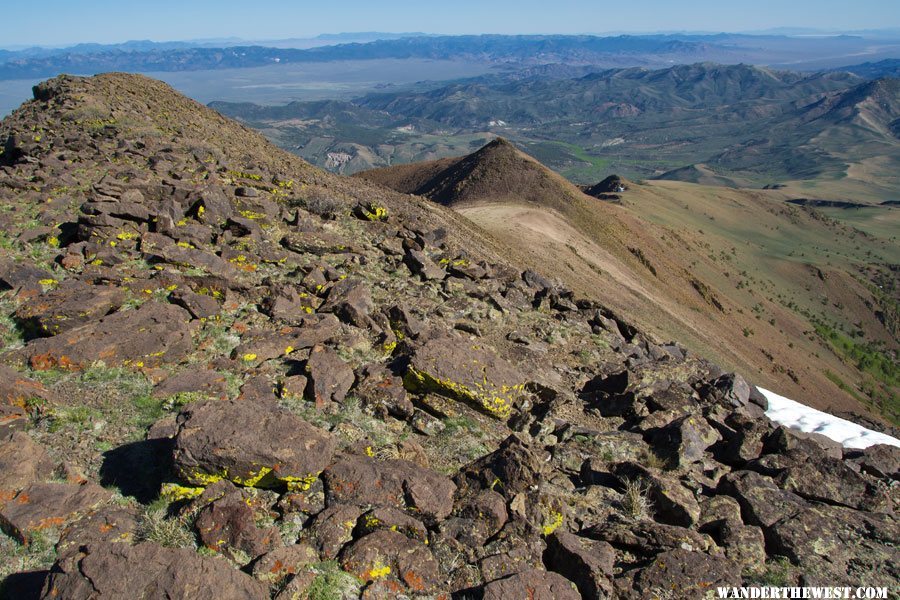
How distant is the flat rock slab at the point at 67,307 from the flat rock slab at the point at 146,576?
559 cm

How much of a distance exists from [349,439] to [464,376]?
7.75 feet

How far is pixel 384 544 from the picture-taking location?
577cm

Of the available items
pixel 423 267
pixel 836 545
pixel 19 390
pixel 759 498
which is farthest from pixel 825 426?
pixel 19 390

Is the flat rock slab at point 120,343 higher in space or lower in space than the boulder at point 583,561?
higher

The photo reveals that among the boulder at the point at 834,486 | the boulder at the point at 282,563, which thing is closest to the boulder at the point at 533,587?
the boulder at the point at 282,563

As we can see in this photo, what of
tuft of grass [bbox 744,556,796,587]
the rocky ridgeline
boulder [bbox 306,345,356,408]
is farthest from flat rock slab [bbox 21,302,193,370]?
tuft of grass [bbox 744,556,796,587]

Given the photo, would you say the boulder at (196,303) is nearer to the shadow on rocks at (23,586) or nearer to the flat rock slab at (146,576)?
the shadow on rocks at (23,586)

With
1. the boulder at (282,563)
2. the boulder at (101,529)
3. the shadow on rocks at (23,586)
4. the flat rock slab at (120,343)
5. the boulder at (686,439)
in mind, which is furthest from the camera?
the boulder at (686,439)

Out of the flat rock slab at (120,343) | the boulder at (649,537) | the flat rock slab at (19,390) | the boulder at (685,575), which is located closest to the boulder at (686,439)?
the boulder at (649,537)

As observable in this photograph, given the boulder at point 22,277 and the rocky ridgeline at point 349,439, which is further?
the boulder at point 22,277

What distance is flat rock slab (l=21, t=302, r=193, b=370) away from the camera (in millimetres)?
8406

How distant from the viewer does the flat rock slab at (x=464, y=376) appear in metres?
9.17

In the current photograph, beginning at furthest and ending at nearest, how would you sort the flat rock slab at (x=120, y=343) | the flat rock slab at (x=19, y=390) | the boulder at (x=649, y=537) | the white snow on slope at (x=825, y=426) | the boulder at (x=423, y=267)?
1. the white snow on slope at (x=825, y=426)
2. the boulder at (x=423, y=267)
3. the flat rock slab at (x=120, y=343)
4. the flat rock slab at (x=19, y=390)
5. the boulder at (x=649, y=537)

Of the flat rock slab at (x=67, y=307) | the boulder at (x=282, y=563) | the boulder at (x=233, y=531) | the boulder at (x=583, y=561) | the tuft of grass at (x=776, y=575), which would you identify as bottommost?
the tuft of grass at (x=776, y=575)
